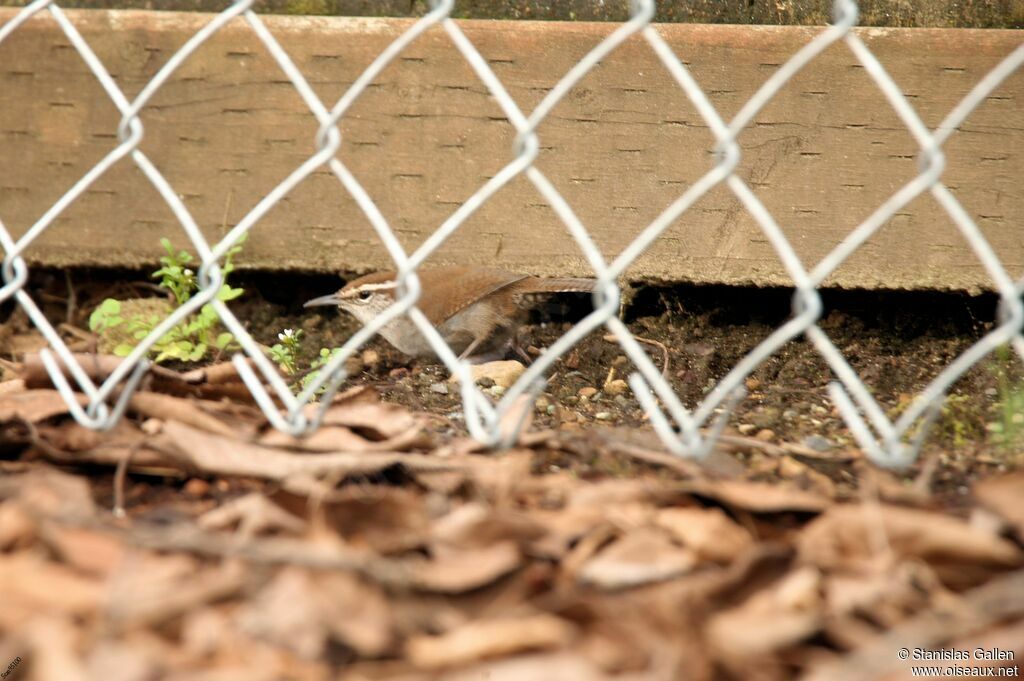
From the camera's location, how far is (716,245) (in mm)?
3723

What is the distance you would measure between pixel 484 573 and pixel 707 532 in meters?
0.42

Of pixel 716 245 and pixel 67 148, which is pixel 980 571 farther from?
pixel 67 148

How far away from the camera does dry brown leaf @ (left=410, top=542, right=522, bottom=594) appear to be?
5.82ft

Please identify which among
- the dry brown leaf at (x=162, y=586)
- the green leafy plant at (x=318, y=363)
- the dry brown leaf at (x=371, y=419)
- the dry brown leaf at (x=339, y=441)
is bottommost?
the dry brown leaf at (x=162, y=586)

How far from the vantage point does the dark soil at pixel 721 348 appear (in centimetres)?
344

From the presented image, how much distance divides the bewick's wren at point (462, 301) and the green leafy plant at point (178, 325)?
A: 0.43m

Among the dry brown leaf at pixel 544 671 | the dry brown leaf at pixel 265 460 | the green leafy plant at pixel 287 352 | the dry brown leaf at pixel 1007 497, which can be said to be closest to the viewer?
the dry brown leaf at pixel 544 671

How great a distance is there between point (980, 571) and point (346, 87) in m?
2.66

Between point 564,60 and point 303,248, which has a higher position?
point 564,60

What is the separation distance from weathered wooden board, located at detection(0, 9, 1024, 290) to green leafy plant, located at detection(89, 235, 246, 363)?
0.17 m

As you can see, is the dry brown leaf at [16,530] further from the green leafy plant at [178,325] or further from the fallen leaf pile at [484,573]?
the green leafy plant at [178,325]

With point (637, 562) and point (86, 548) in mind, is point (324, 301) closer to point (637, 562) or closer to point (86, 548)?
point (86, 548)

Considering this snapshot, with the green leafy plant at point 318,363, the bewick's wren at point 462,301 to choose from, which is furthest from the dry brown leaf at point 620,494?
the bewick's wren at point 462,301

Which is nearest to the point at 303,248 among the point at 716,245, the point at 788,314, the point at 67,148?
the point at 67,148
